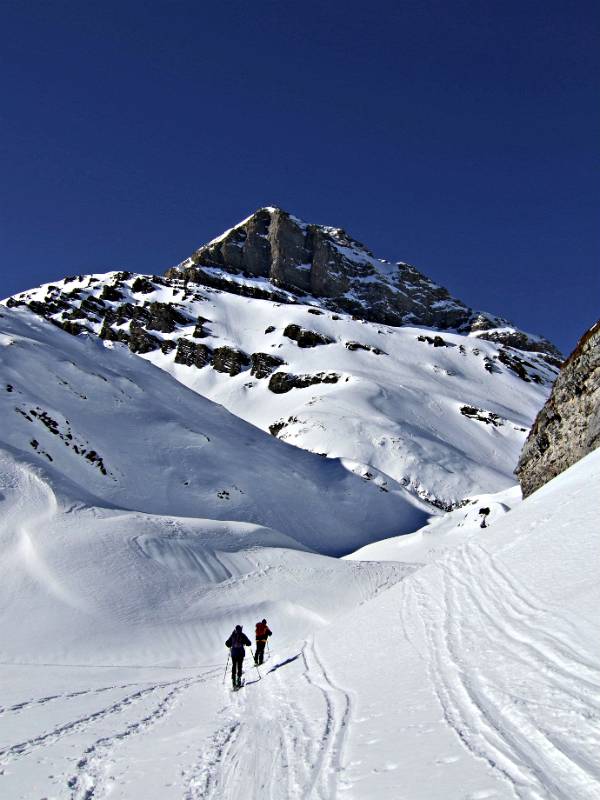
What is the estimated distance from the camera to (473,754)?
5.39m

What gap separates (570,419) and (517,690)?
719 inches

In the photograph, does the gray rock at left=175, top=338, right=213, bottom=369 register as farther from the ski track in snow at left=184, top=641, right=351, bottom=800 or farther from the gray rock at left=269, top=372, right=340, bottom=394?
the ski track in snow at left=184, top=641, right=351, bottom=800

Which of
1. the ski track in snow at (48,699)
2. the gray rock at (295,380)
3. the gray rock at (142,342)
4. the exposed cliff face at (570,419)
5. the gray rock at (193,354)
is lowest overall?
the ski track in snow at (48,699)

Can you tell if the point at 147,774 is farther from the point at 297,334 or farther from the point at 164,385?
the point at 297,334

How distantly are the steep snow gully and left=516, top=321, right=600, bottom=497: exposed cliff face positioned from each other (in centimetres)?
715

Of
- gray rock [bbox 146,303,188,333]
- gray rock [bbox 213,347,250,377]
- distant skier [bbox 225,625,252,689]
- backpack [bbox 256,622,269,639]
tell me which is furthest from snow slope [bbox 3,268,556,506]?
distant skier [bbox 225,625,252,689]

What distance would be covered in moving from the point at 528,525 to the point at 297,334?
102 meters

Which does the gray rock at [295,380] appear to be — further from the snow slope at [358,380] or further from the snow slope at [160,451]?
the snow slope at [160,451]

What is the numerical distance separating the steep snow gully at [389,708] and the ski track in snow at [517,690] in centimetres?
2

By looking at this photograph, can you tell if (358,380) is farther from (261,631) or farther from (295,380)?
(261,631)

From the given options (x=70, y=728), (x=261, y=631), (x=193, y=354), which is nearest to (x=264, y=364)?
(x=193, y=354)

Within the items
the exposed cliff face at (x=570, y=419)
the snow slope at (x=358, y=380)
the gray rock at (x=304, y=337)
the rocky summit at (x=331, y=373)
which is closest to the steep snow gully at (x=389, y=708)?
the exposed cliff face at (x=570, y=419)

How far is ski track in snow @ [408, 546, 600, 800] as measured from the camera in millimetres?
4844

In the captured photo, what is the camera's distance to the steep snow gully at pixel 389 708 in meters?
5.36
